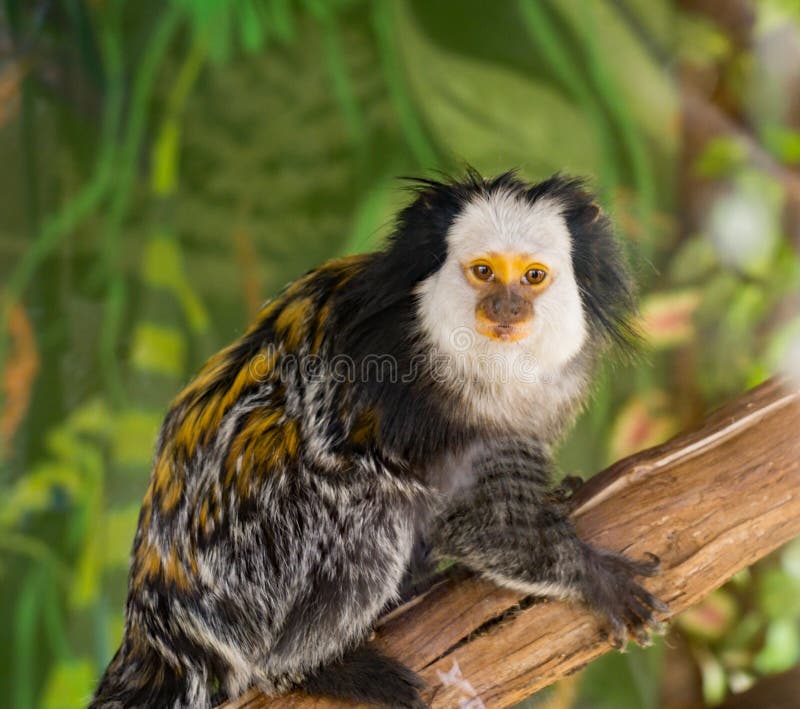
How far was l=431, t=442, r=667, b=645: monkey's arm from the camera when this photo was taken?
1.66 m

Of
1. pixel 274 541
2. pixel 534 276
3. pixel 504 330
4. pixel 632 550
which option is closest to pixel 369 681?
pixel 274 541

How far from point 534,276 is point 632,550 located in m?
0.56

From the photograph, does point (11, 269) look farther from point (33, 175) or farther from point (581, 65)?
point (581, 65)

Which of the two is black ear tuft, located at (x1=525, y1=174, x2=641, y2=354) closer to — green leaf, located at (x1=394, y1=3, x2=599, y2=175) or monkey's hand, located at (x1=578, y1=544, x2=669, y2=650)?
monkey's hand, located at (x1=578, y1=544, x2=669, y2=650)

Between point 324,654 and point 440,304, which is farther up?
point 440,304

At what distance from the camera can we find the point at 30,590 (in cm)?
320

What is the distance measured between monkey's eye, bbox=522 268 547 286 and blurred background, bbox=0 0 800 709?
5.17 feet

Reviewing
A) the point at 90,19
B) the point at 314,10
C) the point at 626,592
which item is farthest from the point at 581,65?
the point at 626,592

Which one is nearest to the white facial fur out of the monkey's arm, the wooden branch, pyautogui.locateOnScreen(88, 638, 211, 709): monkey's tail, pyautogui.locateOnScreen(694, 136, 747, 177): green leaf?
the monkey's arm

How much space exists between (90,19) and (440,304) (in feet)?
7.30

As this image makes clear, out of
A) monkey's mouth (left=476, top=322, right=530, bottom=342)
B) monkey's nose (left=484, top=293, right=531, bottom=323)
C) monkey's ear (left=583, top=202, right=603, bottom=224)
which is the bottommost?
monkey's mouth (left=476, top=322, right=530, bottom=342)

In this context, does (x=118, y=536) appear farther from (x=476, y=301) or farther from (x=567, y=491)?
(x=476, y=301)

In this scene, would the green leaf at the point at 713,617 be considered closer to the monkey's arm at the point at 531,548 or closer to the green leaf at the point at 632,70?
the green leaf at the point at 632,70

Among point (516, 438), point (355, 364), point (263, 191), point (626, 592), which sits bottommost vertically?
point (626, 592)
